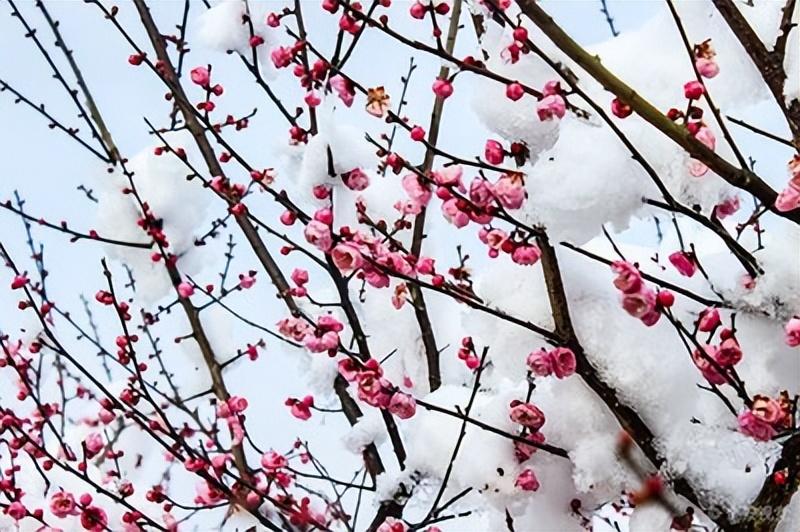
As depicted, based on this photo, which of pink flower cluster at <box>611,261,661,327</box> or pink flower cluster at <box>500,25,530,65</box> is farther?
pink flower cluster at <box>500,25,530,65</box>

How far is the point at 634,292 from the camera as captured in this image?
156cm

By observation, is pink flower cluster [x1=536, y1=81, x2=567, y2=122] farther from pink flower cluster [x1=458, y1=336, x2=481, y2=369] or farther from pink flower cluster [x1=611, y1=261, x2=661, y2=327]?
pink flower cluster [x1=458, y1=336, x2=481, y2=369]

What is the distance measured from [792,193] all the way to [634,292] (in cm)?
35

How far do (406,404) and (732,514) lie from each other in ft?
2.46

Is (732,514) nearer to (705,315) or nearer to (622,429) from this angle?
(622,429)

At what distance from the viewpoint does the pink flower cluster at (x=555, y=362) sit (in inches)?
68.9

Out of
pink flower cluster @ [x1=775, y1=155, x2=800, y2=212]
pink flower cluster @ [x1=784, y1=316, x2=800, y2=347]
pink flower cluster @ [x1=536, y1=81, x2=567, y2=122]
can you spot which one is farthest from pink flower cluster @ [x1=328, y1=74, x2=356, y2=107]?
pink flower cluster @ [x1=784, y1=316, x2=800, y2=347]

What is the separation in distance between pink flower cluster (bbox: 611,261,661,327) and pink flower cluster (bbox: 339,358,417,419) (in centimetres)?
64

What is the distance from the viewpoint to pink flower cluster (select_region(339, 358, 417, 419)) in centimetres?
197

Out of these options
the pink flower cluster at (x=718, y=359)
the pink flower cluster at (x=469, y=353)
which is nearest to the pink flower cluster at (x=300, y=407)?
the pink flower cluster at (x=469, y=353)

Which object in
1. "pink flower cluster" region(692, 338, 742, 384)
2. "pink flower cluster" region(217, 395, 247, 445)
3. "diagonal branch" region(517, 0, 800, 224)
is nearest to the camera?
"diagonal branch" region(517, 0, 800, 224)

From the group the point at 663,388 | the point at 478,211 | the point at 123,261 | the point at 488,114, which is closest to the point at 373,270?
the point at 478,211

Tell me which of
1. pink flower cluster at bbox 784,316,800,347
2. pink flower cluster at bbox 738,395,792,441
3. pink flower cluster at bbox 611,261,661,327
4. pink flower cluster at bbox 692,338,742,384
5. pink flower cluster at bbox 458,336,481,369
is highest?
pink flower cluster at bbox 458,336,481,369

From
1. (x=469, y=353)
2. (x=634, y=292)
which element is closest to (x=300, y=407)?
(x=469, y=353)
